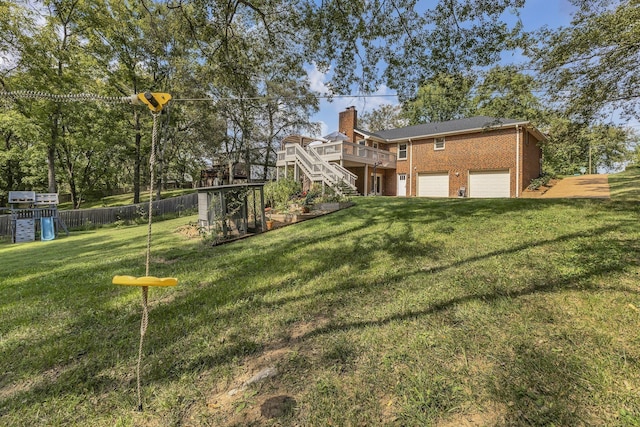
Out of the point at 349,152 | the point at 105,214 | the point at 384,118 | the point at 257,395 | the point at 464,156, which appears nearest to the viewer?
the point at 257,395

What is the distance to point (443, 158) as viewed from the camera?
19.0 meters

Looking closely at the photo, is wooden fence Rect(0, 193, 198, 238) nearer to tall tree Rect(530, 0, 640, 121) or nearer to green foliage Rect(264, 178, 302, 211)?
green foliage Rect(264, 178, 302, 211)

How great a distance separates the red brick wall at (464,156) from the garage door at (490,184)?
301 mm

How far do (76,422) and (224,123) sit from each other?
2374cm

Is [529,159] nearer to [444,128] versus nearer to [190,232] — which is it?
[444,128]

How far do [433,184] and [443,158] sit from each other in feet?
6.02

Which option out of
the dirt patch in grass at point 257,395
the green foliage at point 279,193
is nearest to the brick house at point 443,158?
the green foliage at point 279,193

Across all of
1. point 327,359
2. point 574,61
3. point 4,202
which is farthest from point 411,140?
point 4,202

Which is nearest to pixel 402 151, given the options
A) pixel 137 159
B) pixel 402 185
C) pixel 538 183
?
pixel 402 185

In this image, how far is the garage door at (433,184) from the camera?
1897cm

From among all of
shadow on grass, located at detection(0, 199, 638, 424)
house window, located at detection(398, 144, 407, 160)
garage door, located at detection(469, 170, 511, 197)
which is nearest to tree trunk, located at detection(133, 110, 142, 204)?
shadow on grass, located at detection(0, 199, 638, 424)

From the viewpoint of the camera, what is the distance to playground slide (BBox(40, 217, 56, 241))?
12.4m

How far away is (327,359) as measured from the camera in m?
2.39

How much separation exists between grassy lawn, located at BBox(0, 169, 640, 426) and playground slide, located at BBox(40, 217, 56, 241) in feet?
31.0
